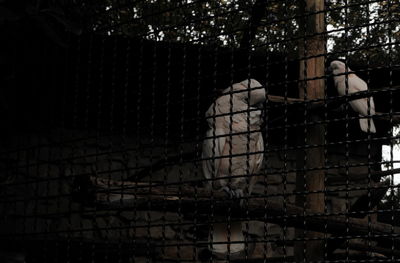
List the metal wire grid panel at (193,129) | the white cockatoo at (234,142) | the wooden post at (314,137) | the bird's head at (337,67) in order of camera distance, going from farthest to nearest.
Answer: the bird's head at (337,67)
the white cockatoo at (234,142)
the wooden post at (314,137)
the metal wire grid panel at (193,129)

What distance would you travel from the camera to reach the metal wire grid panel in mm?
2482

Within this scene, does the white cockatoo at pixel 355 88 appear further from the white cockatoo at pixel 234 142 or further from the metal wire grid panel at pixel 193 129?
the white cockatoo at pixel 234 142

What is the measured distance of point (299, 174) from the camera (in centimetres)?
370

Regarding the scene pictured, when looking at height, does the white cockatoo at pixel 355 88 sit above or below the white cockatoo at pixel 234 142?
above

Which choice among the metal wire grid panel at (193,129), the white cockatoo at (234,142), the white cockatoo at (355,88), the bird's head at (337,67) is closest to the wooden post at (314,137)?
the metal wire grid panel at (193,129)

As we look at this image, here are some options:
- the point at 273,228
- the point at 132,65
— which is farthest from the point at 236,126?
the point at 273,228

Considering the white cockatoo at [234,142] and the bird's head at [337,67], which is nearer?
the white cockatoo at [234,142]

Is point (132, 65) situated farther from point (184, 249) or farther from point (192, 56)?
point (184, 249)

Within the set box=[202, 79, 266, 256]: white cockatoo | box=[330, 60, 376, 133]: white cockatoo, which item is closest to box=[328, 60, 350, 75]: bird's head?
box=[330, 60, 376, 133]: white cockatoo

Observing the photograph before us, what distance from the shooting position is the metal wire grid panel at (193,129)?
8.14ft

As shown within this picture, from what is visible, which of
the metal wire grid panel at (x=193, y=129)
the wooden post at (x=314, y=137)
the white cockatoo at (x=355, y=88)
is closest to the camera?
the metal wire grid panel at (x=193, y=129)

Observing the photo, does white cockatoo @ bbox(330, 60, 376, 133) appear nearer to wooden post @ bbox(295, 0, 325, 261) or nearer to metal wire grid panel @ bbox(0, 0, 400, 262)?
metal wire grid panel @ bbox(0, 0, 400, 262)

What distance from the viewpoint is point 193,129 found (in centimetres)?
496

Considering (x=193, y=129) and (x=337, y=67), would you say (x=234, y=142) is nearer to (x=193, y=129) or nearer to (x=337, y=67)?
(x=337, y=67)
